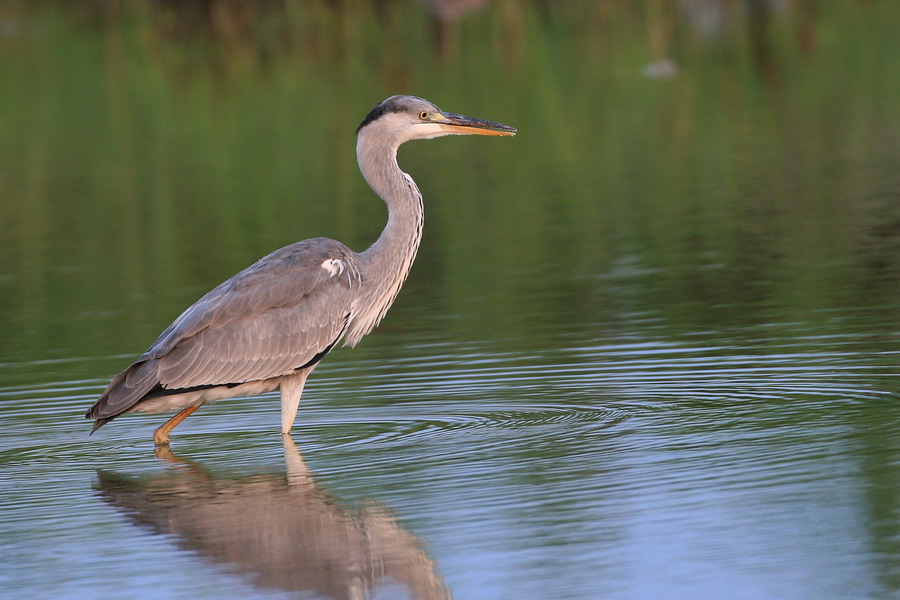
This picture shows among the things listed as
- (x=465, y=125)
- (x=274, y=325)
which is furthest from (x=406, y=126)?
(x=274, y=325)

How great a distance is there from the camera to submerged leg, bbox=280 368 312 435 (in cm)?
908

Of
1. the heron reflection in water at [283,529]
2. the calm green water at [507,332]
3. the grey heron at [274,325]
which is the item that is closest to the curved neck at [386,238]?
the grey heron at [274,325]

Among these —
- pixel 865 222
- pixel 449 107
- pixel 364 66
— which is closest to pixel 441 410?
pixel 865 222

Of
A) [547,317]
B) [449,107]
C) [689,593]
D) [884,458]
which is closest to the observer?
[689,593]

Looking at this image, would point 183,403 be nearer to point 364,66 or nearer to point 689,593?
point 689,593

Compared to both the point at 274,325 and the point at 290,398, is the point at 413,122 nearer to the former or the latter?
the point at 274,325

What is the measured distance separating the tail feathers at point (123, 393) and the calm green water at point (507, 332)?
0.82ft

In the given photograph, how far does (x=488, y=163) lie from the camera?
21.1 m

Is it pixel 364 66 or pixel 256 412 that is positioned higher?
pixel 364 66

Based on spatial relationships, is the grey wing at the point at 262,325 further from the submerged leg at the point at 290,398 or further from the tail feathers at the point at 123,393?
the submerged leg at the point at 290,398

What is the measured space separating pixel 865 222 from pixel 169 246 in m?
7.29

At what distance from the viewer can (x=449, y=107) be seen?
23688 millimetres

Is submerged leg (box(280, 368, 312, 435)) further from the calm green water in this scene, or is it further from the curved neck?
the curved neck

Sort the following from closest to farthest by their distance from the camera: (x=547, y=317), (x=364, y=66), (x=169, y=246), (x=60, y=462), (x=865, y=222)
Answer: (x=60, y=462)
(x=547, y=317)
(x=865, y=222)
(x=169, y=246)
(x=364, y=66)
